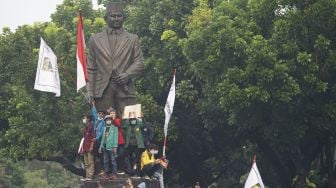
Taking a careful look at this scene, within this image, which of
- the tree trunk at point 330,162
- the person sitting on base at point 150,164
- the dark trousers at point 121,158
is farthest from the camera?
the tree trunk at point 330,162

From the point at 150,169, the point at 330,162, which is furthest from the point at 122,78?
the point at 330,162

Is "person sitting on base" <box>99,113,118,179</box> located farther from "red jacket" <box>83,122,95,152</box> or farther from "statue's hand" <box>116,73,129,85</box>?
"statue's hand" <box>116,73,129,85</box>

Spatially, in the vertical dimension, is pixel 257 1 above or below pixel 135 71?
above

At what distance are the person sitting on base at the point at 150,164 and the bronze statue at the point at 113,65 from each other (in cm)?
126

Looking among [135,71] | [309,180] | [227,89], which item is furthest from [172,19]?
[135,71]

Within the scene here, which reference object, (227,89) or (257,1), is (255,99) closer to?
(227,89)

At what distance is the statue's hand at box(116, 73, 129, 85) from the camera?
26922mm

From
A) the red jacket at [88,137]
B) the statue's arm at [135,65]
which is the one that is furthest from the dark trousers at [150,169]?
the statue's arm at [135,65]

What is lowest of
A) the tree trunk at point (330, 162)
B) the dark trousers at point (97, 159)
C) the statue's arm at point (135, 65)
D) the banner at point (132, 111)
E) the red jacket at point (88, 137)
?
the tree trunk at point (330, 162)

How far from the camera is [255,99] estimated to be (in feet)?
109

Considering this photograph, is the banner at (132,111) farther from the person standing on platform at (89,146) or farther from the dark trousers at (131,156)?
the person standing on platform at (89,146)

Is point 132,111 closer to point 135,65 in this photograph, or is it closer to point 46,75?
point 135,65

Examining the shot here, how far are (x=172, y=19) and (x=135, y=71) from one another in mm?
10531

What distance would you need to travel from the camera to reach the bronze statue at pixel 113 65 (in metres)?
27.1
